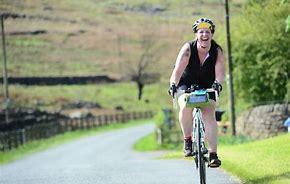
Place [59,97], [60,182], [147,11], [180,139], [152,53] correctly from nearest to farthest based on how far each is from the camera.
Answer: [60,182]
[180,139]
[59,97]
[152,53]
[147,11]

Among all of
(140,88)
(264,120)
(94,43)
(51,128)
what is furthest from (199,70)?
(94,43)

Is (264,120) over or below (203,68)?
below

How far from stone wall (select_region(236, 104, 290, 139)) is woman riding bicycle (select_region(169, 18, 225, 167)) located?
21324mm

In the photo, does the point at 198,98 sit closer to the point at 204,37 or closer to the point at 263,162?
the point at 204,37

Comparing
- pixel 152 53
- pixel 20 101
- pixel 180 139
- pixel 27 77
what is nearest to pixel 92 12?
pixel 152 53

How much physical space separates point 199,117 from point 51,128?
1720 inches

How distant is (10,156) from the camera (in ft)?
130

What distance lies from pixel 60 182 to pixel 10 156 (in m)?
27.2

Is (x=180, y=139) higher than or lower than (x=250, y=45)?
lower

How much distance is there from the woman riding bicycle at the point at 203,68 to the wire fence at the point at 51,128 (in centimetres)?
3200

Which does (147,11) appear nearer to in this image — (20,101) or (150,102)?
(150,102)

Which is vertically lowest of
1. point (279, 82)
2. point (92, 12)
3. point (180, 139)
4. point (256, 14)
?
point (180, 139)

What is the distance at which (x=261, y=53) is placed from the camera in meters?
37.6

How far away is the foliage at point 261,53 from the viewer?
120ft
